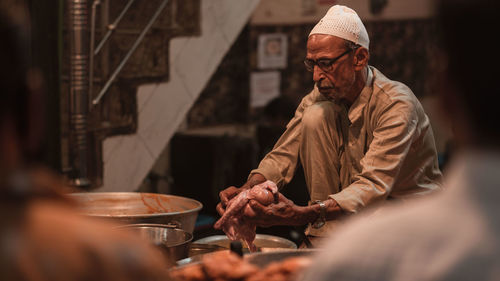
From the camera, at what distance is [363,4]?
1019 centimetres

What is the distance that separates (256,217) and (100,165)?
2.06 meters

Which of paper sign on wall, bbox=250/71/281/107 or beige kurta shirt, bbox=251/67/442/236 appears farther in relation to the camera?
paper sign on wall, bbox=250/71/281/107

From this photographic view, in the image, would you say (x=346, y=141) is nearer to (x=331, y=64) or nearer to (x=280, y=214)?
(x=331, y=64)

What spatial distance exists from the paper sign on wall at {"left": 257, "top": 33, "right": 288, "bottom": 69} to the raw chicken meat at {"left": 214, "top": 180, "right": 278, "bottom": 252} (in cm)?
528

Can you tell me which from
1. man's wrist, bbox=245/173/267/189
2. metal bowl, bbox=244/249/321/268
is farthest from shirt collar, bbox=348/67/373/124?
metal bowl, bbox=244/249/321/268

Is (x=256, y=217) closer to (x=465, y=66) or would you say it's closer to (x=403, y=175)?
(x=403, y=175)

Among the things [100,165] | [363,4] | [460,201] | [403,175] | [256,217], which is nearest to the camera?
[460,201]

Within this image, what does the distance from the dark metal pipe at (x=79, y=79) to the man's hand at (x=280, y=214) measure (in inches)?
73.6

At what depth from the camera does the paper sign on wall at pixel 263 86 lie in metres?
8.77

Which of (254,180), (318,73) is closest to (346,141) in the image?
(318,73)

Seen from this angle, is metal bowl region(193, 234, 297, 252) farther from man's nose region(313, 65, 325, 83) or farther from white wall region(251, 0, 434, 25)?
white wall region(251, 0, 434, 25)

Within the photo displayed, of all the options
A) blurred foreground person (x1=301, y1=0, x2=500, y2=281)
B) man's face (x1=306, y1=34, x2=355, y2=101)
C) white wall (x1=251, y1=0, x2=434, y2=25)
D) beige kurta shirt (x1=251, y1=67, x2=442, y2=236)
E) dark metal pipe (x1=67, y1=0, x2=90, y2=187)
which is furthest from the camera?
white wall (x1=251, y1=0, x2=434, y2=25)

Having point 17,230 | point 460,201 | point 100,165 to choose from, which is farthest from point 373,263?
point 100,165

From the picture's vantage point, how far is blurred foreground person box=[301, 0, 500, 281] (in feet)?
3.98
